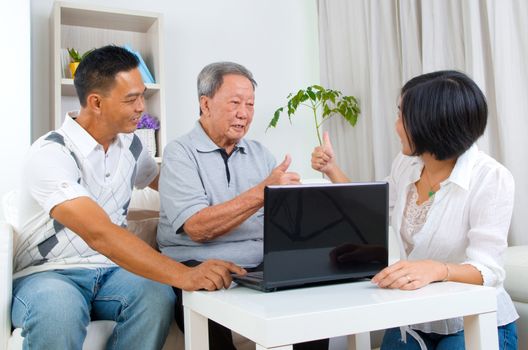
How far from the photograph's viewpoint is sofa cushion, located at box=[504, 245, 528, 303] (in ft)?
5.34

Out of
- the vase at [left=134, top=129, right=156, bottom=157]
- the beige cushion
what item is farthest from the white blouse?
the vase at [left=134, top=129, right=156, bottom=157]

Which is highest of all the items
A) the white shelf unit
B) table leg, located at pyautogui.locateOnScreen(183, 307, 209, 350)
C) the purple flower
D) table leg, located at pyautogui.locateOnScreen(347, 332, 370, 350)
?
the white shelf unit

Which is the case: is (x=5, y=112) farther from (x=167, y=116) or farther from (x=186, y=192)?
(x=186, y=192)

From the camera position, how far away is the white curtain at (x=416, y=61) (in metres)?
2.40

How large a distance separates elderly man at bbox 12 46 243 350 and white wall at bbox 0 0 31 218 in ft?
3.30

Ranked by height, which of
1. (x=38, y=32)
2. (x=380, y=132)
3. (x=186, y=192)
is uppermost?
(x=38, y=32)

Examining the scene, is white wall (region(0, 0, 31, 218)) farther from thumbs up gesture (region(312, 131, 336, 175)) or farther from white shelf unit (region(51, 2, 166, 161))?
thumbs up gesture (region(312, 131, 336, 175))

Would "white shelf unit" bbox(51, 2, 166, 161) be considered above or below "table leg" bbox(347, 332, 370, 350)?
above

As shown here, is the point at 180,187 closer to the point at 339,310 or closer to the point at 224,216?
the point at 224,216

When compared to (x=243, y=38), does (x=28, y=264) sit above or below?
below

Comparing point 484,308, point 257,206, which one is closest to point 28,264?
point 257,206

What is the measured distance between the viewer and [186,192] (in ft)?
4.93

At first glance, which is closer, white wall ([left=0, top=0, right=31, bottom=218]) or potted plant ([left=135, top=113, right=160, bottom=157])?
white wall ([left=0, top=0, right=31, bottom=218])

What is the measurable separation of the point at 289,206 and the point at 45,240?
2.55ft
